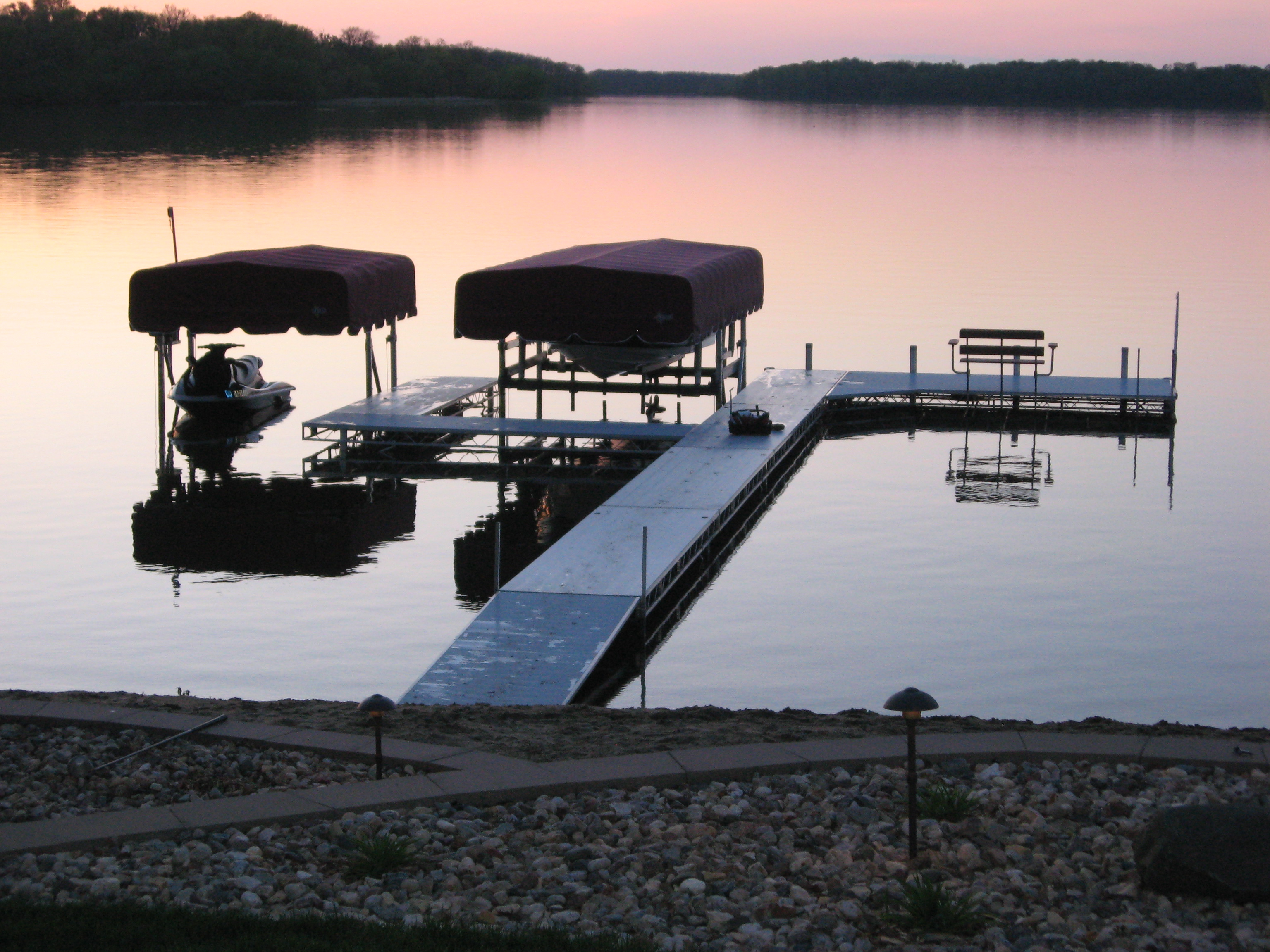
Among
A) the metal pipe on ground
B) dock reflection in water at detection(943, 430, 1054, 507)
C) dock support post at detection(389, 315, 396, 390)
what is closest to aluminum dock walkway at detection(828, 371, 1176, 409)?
dock reflection in water at detection(943, 430, 1054, 507)

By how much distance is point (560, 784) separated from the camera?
879 cm

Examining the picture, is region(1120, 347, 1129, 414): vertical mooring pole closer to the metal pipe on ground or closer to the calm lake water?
the calm lake water

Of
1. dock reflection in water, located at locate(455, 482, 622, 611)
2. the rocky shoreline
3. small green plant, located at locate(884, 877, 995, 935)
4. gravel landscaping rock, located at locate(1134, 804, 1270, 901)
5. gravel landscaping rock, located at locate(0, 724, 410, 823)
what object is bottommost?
dock reflection in water, located at locate(455, 482, 622, 611)

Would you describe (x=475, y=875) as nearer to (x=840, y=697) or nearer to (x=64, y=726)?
(x=64, y=726)

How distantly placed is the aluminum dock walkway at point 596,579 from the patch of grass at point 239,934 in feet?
17.0

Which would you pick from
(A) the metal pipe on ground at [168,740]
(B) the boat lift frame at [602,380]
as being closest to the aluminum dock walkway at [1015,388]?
(B) the boat lift frame at [602,380]

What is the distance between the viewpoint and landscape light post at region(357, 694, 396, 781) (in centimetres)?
848

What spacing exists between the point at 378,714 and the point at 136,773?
167 cm

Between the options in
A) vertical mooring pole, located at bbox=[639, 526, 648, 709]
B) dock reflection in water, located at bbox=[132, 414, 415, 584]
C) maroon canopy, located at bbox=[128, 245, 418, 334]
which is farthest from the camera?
maroon canopy, located at bbox=[128, 245, 418, 334]

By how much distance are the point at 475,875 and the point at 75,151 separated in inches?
3779

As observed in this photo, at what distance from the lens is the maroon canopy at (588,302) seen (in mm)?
24812

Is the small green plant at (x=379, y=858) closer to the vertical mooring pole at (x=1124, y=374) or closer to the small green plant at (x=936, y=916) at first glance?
the small green plant at (x=936, y=916)

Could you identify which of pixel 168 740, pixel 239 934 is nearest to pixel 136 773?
pixel 168 740

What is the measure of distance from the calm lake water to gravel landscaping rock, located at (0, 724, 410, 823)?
4195mm
